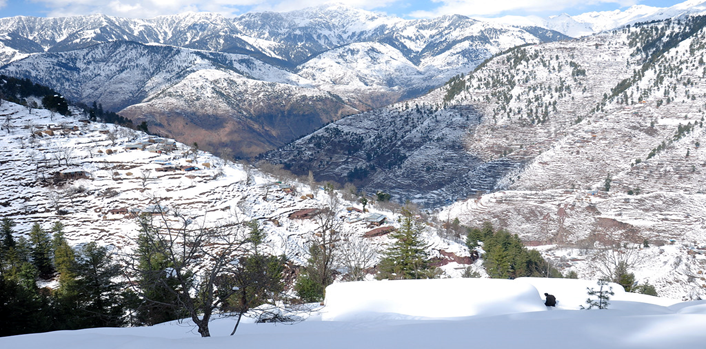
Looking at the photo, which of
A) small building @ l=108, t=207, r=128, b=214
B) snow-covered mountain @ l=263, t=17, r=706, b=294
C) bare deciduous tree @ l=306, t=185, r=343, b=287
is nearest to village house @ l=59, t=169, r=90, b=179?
small building @ l=108, t=207, r=128, b=214

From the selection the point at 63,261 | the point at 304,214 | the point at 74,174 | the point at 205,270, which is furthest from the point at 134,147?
the point at 205,270

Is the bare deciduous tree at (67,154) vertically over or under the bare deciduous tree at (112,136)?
under

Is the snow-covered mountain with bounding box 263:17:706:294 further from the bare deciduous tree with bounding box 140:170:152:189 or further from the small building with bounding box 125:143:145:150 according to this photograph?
the small building with bounding box 125:143:145:150

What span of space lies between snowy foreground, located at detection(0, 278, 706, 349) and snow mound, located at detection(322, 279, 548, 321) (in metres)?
0.04

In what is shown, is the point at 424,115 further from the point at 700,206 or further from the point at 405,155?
the point at 700,206

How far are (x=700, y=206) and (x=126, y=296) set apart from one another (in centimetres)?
12696

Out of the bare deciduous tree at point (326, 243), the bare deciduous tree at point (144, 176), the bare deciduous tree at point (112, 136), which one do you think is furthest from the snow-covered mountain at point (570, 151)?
the bare deciduous tree at point (112, 136)

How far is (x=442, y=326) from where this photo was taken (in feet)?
34.9

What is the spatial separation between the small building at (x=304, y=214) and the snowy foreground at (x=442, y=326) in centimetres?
5280

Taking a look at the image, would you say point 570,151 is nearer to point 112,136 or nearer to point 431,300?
point 431,300

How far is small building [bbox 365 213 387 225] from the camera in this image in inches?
2717

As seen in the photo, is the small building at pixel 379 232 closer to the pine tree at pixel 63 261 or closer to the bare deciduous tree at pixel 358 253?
the bare deciduous tree at pixel 358 253

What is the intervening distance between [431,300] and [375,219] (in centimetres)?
5405

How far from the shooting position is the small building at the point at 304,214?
231 ft
